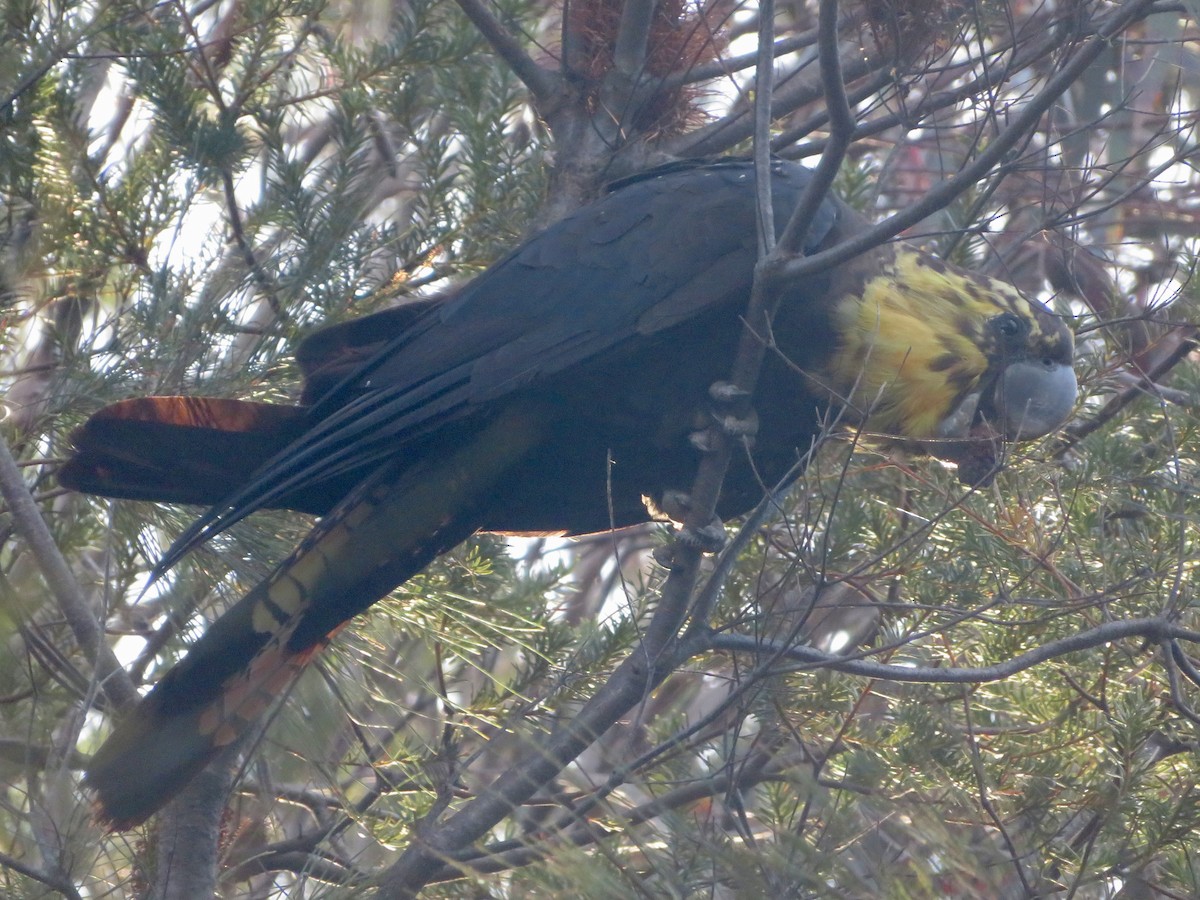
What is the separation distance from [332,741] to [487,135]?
1.53 metres

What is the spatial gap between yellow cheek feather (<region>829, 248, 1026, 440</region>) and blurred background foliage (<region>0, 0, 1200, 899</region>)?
122 mm

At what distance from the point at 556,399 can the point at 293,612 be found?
2.29ft

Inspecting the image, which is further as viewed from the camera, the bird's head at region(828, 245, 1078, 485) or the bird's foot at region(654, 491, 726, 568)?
the bird's head at region(828, 245, 1078, 485)

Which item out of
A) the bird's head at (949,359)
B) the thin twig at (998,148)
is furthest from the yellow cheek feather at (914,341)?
the thin twig at (998,148)

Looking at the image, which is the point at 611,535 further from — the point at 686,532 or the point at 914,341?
the point at 914,341

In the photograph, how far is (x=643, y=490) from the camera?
2928mm

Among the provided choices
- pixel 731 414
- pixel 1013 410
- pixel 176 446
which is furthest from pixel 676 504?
pixel 176 446

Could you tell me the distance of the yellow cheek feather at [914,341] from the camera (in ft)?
8.67

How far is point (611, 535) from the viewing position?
9.90 ft

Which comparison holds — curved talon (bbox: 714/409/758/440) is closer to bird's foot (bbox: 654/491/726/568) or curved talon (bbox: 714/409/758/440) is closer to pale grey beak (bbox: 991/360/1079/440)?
bird's foot (bbox: 654/491/726/568)

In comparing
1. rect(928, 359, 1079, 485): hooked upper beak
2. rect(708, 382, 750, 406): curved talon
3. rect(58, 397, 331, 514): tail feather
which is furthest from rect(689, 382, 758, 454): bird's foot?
rect(58, 397, 331, 514): tail feather

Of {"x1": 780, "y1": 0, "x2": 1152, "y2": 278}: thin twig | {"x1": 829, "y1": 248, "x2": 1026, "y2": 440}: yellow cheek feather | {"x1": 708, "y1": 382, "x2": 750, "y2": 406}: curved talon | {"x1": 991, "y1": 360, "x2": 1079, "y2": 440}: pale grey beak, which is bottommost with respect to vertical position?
{"x1": 991, "y1": 360, "x2": 1079, "y2": 440}: pale grey beak

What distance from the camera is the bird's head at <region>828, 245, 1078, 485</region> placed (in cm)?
266

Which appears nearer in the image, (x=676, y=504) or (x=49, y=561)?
(x=49, y=561)
